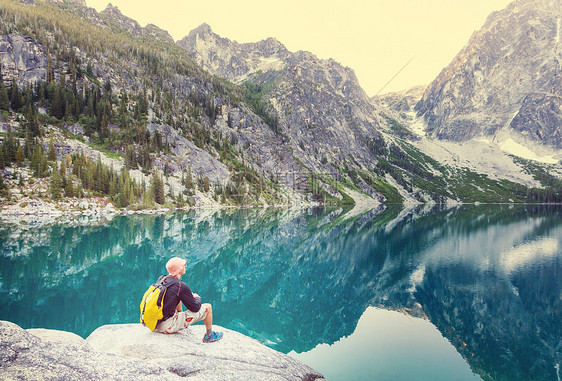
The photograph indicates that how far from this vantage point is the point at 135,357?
27.0 feet

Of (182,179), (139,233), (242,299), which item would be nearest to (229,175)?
(182,179)

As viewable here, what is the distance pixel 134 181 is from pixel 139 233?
183ft

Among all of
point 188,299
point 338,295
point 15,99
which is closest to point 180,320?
point 188,299

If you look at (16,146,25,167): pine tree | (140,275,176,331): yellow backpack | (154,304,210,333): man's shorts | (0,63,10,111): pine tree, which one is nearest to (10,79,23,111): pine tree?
(0,63,10,111): pine tree

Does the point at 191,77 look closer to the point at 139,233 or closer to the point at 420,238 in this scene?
the point at 139,233

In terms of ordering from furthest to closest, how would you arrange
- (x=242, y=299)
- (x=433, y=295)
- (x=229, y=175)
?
(x=229, y=175), (x=433, y=295), (x=242, y=299)

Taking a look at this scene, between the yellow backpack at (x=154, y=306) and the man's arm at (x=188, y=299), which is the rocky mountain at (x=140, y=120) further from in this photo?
the man's arm at (x=188, y=299)

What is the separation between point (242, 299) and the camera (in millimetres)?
22953

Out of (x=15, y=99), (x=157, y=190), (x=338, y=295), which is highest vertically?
(x=15, y=99)

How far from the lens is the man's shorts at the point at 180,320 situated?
9328 millimetres

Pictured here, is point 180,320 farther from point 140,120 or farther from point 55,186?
point 140,120

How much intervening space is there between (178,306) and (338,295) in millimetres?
18010

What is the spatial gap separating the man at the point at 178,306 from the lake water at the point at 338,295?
7.70 m

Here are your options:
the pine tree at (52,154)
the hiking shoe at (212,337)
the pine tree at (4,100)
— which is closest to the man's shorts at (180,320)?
the hiking shoe at (212,337)
